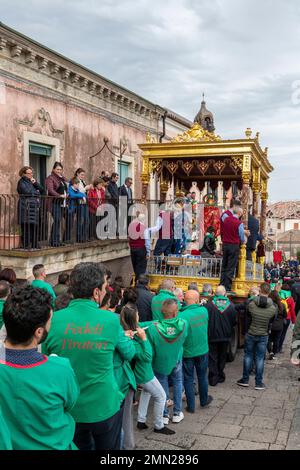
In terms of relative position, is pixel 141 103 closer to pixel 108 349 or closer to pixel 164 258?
pixel 164 258

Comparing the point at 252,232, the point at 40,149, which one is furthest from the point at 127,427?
the point at 40,149

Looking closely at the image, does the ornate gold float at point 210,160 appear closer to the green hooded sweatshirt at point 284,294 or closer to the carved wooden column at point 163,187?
the carved wooden column at point 163,187

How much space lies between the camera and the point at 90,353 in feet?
11.0

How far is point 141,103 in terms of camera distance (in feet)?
51.8

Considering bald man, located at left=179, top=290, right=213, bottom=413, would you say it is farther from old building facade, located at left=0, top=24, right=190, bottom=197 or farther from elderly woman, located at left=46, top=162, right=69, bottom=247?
old building facade, located at left=0, top=24, right=190, bottom=197

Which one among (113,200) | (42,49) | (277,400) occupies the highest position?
(42,49)

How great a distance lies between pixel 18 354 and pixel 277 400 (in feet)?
18.8

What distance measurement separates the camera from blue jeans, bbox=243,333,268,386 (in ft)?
A: 25.4

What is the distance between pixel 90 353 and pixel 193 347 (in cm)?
Result: 334

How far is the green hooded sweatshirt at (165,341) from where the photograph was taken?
18.1 feet

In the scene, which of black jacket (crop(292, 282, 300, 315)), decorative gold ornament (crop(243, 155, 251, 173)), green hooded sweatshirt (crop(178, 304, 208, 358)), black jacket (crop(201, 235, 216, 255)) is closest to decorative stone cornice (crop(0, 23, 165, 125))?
decorative gold ornament (crop(243, 155, 251, 173))

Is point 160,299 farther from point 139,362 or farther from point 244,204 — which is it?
point 244,204

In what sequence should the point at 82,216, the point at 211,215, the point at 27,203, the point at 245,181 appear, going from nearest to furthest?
1. the point at 27,203
2. the point at 245,181
3. the point at 82,216
4. the point at 211,215
